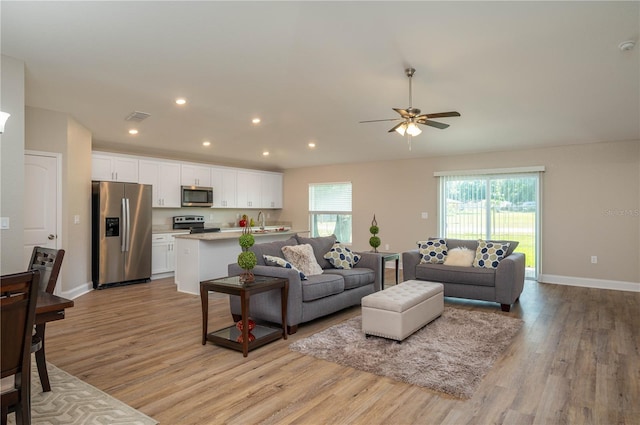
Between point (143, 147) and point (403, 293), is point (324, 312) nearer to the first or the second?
point (403, 293)

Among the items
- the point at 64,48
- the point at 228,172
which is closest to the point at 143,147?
the point at 228,172

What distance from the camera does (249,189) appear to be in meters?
9.00

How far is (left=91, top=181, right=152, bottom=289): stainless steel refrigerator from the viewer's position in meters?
6.02

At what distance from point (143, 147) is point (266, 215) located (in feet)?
11.7

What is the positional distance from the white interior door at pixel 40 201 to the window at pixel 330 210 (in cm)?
553

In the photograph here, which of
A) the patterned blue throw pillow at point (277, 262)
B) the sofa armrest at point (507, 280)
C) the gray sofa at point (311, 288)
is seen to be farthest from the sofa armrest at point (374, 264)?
the sofa armrest at point (507, 280)

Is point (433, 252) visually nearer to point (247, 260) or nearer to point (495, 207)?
point (495, 207)

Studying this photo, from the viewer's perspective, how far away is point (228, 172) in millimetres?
8531

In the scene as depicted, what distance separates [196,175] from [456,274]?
17.5 feet

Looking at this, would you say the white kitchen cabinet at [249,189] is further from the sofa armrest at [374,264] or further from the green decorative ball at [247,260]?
the green decorative ball at [247,260]

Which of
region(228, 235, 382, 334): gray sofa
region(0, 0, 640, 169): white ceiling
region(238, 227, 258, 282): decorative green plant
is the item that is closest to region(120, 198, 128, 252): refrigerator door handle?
region(0, 0, 640, 169): white ceiling

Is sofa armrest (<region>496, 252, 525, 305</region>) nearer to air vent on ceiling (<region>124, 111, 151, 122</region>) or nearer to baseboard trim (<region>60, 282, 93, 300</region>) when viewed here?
air vent on ceiling (<region>124, 111, 151, 122</region>)

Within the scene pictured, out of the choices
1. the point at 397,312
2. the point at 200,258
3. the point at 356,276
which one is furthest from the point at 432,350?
the point at 200,258

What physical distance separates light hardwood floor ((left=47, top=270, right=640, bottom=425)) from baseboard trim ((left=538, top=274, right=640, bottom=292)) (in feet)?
5.85
